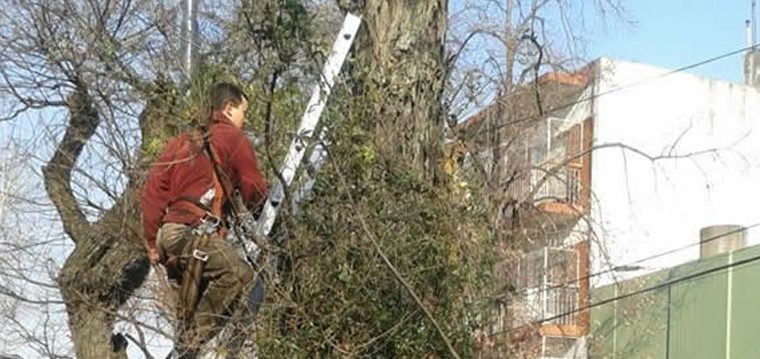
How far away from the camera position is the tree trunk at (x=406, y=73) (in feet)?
20.4

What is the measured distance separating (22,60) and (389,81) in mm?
3892

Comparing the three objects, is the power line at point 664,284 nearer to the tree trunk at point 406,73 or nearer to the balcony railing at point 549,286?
the balcony railing at point 549,286

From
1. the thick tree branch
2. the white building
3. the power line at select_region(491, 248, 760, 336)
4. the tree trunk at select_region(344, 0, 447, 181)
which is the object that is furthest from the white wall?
A: the tree trunk at select_region(344, 0, 447, 181)

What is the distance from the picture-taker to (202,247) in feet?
18.2

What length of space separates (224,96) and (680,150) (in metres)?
23.6

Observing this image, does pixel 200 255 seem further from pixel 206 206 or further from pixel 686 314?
pixel 686 314

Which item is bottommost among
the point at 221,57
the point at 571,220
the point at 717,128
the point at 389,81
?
the point at 389,81

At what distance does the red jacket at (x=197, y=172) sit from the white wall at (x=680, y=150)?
22.5 meters

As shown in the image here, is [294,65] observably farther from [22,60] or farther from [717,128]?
[717,128]

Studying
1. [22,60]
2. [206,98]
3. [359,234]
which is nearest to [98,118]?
[22,60]

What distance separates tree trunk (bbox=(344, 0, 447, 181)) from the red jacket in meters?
0.81

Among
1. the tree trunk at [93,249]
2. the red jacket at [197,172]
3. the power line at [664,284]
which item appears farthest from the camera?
the power line at [664,284]

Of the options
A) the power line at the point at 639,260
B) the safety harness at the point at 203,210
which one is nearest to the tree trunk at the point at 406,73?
the safety harness at the point at 203,210

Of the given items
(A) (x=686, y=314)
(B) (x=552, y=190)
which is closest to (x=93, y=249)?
(B) (x=552, y=190)
